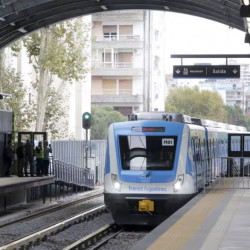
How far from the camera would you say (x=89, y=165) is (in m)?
44.3

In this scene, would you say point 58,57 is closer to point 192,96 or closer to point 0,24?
point 0,24

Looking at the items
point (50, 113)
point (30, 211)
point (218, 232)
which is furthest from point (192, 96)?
point (218, 232)

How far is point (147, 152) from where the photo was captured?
21.0 metres

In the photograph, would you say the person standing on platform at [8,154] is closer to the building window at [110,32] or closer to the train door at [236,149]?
the train door at [236,149]

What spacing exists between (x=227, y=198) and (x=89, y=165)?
2276 cm

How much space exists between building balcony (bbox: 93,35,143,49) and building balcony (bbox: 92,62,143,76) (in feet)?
5.46

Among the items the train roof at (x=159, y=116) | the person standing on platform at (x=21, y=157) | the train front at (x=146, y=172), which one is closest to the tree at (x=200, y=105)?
the person standing on platform at (x=21, y=157)

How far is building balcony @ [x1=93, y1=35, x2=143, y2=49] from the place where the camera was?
80906 mm

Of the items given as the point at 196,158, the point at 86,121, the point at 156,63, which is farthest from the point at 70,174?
the point at 156,63

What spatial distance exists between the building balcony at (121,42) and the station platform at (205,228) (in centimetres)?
5988

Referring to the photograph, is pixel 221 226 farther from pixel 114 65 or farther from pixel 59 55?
pixel 114 65

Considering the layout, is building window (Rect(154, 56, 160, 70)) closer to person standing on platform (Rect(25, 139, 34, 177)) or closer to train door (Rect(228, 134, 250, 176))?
train door (Rect(228, 134, 250, 176))

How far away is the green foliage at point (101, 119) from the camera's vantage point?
77250mm

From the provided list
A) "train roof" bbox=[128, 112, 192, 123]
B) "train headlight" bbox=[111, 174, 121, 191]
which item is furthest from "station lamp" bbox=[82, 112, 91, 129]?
"train headlight" bbox=[111, 174, 121, 191]
